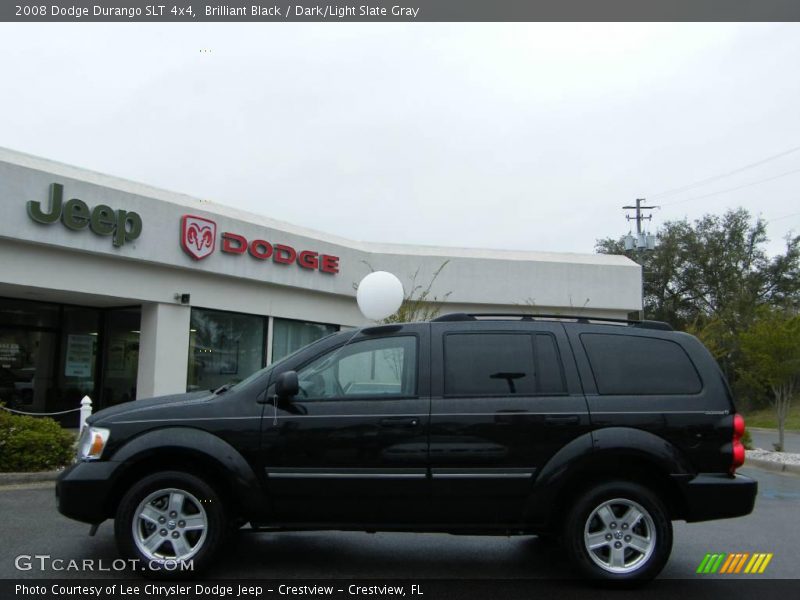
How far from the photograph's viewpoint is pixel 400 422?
16.6 feet

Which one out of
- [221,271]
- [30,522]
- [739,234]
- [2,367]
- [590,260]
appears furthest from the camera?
[739,234]

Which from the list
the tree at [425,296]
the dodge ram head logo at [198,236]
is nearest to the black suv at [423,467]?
the dodge ram head logo at [198,236]

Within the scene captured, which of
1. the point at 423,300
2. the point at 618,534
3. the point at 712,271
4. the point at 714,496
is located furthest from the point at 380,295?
the point at 712,271

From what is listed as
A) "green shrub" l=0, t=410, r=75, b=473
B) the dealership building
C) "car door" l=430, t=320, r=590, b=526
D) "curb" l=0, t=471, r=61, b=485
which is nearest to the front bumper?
"car door" l=430, t=320, r=590, b=526

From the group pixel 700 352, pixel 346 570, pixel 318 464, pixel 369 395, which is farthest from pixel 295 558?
pixel 700 352

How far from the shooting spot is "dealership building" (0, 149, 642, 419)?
12805 mm

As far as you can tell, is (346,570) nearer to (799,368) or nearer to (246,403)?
(246,403)

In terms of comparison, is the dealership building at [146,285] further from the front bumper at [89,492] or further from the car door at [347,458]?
the car door at [347,458]

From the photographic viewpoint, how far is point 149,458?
5035mm

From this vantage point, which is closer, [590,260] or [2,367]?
[2,367]

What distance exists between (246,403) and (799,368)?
44.2 feet

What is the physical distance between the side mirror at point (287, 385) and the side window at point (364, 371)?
0.19 metres

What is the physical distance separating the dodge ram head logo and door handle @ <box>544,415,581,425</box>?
448 inches

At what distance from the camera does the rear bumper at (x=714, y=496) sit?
501 centimetres
